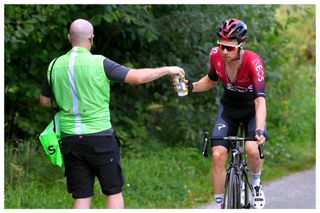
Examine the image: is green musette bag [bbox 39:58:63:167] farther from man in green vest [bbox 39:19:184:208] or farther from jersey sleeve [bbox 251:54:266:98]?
jersey sleeve [bbox 251:54:266:98]

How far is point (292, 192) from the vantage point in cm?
889

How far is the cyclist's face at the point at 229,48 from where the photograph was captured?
19.2 feet

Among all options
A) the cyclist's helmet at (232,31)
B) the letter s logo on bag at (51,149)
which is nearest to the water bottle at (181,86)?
the cyclist's helmet at (232,31)

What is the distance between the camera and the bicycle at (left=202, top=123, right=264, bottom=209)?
5805 mm

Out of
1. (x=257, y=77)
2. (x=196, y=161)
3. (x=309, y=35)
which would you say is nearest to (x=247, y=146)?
(x=257, y=77)

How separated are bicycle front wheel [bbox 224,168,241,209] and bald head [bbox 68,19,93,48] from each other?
1.77 meters

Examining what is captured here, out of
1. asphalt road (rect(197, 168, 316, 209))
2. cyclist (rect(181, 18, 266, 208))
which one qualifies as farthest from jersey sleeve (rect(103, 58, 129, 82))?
asphalt road (rect(197, 168, 316, 209))

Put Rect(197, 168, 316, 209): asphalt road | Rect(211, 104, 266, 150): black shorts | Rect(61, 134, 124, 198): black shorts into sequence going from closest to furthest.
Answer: Rect(61, 134, 124, 198): black shorts → Rect(211, 104, 266, 150): black shorts → Rect(197, 168, 316, 209): asphalt road

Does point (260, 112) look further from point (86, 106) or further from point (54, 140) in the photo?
point (54, 140)

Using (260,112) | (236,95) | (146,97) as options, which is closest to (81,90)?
(260,112)

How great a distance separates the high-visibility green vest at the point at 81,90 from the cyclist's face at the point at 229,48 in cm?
121

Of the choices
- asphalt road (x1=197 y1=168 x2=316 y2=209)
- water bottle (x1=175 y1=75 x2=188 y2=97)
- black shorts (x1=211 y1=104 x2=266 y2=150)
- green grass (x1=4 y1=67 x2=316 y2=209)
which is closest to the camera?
water bottle (x1=175 y1=75 x2=188 y2=97)

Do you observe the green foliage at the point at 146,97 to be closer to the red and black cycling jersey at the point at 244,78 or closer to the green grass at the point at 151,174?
the green grass at the point at 151,174
